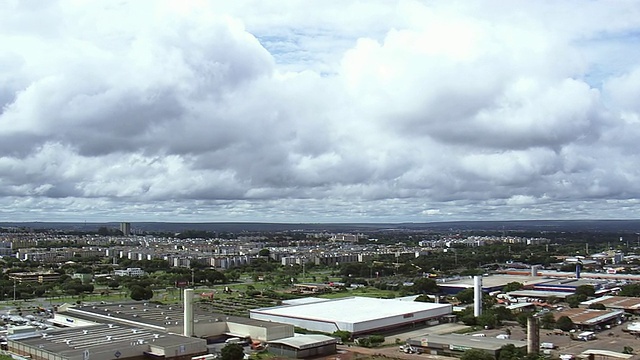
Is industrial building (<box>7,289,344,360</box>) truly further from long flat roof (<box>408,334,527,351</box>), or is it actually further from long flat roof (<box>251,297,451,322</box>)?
long flat roof (<box>251,297,451,322</box>)

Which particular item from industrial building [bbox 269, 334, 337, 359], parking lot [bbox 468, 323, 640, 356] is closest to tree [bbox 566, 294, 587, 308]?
parking lot [bbox 468, 323, 640, 356]

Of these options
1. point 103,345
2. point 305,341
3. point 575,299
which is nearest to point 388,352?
point 305,341

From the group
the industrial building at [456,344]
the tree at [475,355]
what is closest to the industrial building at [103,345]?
the industrial building at [456,344]

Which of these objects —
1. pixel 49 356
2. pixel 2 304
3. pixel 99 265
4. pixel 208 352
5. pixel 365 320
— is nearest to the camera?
pixel 49 356

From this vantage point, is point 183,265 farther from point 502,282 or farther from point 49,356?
point 49,356

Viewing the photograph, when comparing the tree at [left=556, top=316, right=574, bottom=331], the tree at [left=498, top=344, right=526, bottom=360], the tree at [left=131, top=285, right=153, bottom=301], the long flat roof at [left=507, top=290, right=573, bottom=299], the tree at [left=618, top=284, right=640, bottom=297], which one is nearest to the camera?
the tree at [left=498, top=344, right=526, bottom=360]

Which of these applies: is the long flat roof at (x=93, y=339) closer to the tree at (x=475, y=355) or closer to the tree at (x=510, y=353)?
the tree at (x=475, y=355)

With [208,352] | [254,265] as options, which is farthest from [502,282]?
[208,352]

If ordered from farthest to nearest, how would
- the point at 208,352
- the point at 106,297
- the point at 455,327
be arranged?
the point at 106,297 < the point at 455,327 < the point at 208,352
